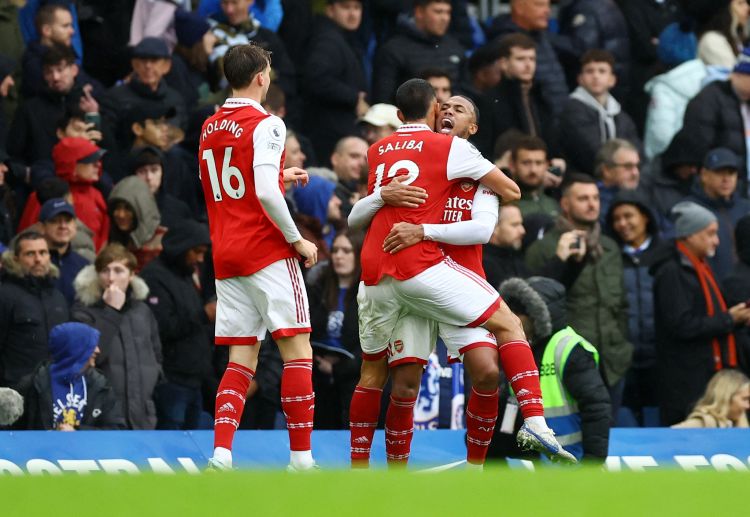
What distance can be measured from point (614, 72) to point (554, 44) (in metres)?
0.78

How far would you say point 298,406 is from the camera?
33.6 feet

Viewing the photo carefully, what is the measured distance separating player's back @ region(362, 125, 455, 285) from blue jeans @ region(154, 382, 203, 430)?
329cm

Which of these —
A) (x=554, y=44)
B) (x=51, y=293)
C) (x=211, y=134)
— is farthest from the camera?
(x=554, y=44)

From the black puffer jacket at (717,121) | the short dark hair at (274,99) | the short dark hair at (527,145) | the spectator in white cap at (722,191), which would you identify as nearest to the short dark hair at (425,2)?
the short dark hair at (274,99)

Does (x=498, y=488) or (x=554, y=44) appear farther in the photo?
(x=554, y=44)

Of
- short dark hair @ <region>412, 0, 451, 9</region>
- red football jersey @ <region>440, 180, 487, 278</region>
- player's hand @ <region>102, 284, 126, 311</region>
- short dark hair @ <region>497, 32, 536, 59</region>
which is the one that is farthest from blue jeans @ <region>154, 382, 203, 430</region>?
short dark hair @ <region>412, 0, 451, 9</region>

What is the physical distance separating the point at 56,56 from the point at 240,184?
5.35m

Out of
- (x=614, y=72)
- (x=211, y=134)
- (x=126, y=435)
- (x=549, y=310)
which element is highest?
(x=614, y=72)

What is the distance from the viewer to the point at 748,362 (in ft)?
47.7

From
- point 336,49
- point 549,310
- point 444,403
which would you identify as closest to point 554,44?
point 336,49

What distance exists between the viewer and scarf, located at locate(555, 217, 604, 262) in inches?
568

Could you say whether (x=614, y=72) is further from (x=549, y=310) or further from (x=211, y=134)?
(x=211, y=134)

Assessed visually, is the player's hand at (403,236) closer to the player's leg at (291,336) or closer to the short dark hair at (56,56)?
the player's leg at (291,336)

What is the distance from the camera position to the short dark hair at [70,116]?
15.0m
